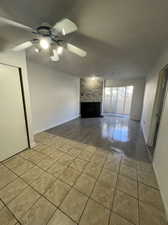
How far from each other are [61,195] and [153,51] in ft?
10.2

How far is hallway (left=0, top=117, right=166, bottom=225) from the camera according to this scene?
1099 mm

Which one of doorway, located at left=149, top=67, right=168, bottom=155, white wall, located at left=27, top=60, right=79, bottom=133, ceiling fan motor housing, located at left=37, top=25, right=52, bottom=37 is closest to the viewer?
ceiling fan motor housing, located at left=37, top=25, right=52, bottom=37

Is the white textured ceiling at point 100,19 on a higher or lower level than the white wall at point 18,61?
higher

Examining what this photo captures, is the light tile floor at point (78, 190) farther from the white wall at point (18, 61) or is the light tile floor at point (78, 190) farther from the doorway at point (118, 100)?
the doorway at point (118, 100)

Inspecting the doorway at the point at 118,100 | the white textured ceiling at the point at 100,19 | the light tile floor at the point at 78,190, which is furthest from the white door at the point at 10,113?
the doorway at the point at 118,100

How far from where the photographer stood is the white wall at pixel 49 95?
310 centimetres

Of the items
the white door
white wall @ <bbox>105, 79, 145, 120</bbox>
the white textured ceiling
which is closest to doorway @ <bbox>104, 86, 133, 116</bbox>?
white wall @ <bbox>105, 79, 145, 120</bbox>

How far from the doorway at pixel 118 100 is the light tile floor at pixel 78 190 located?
477cm

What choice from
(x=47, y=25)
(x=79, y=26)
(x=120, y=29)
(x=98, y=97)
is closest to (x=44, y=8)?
(x=47, y=25)

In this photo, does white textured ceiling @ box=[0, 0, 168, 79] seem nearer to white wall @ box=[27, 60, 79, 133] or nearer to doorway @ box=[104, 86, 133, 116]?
white wall @ box=[27, 60, 79, 133]

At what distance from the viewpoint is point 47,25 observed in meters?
1.20

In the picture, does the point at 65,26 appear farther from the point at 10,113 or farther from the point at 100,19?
the point at 10,113

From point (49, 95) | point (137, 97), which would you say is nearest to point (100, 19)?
point (49, 95)

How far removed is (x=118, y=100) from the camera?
6535 mm
